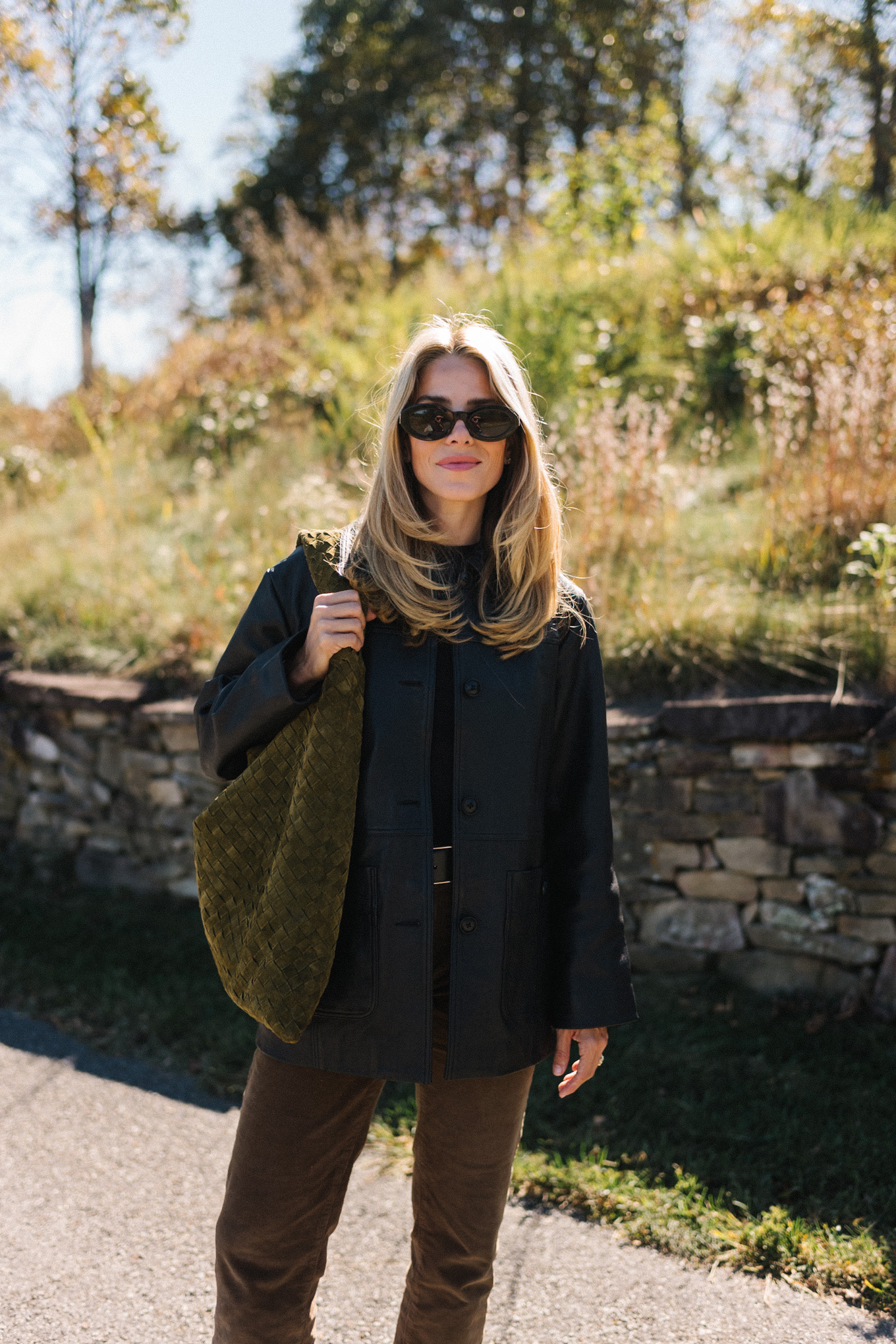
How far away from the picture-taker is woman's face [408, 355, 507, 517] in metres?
1.93

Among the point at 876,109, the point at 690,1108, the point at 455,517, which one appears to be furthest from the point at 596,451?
the point at 876,109

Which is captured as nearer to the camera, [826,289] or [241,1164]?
[241,1164]

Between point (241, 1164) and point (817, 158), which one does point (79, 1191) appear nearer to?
point (241, 1164)

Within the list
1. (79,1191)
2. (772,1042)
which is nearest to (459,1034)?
(79,1191)

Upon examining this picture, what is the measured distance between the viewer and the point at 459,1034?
1.79 meters

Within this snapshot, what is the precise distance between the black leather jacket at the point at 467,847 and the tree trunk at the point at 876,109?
1008 cm

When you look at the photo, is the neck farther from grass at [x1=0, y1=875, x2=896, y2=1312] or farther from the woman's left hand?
grass at [x1=0, y1=875, x2=896, y2=1312]

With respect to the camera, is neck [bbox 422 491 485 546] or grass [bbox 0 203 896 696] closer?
neck [bbox 422 491 485 546]

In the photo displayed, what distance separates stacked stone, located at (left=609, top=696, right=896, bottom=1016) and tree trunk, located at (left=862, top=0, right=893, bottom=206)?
8.20 metres

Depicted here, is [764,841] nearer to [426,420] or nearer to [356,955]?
[356,955]

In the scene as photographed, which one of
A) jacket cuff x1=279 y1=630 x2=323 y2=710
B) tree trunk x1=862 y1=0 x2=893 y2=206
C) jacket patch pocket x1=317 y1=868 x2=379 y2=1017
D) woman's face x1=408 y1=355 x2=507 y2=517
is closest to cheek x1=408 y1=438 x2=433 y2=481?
woman's face x1=408 y1=355 x2=507 y2=517

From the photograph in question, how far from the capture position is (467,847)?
182 cm

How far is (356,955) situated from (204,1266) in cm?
150

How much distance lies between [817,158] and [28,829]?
15.0 metres
